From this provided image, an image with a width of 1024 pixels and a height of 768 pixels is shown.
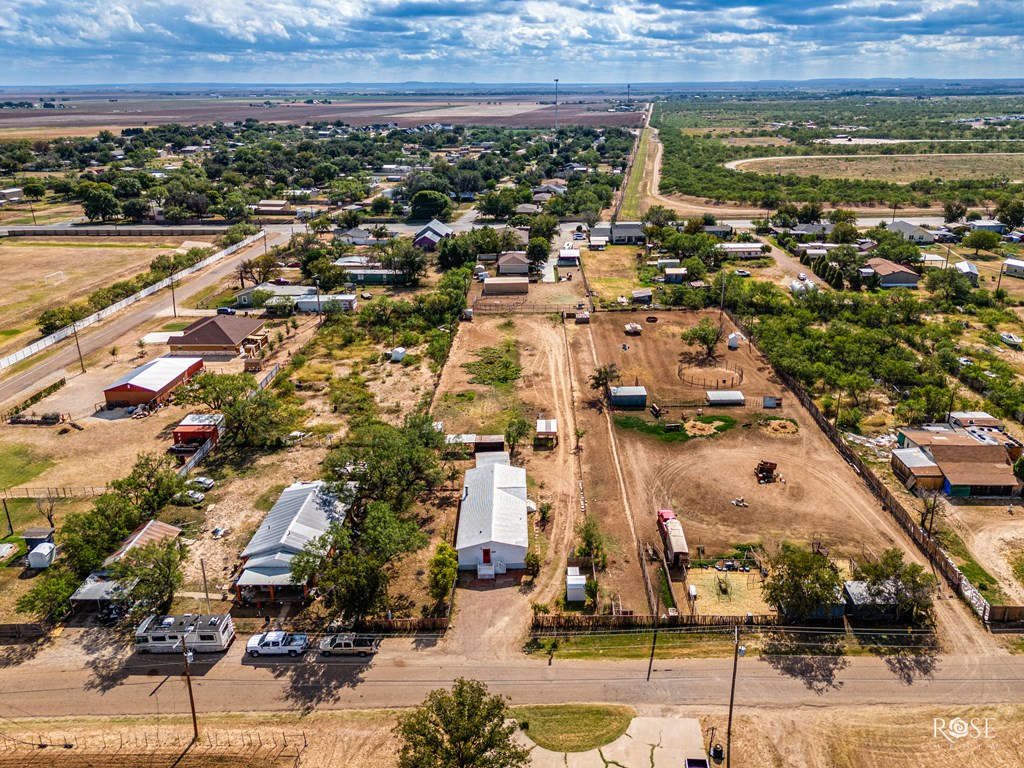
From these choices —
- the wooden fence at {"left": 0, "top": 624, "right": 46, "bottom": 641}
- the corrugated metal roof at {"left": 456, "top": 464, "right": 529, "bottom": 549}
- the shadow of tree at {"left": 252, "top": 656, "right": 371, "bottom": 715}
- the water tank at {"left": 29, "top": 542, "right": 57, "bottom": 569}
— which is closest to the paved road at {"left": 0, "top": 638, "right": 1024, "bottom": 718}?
the shadow of tree at {"left": 252, "top": 656, "right": 371, "bottom": 715}

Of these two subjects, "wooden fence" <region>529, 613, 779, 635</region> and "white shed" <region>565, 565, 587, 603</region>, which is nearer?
"wooden fence" <region>529, 613, 779, 635</region>

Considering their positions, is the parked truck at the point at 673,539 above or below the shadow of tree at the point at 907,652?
above

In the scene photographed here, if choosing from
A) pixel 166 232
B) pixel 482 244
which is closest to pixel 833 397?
pixel 482 244

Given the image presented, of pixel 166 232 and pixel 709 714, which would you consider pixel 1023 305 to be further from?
pixel 166 232

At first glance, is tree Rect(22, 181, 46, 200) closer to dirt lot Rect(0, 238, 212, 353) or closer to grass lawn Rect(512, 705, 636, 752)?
dirt lot Rect(0, 238, 212, 353)

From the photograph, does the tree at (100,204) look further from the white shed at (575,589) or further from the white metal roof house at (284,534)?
the white shed at (575,589)

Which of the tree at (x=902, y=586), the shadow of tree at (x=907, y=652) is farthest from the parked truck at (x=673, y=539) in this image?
the shadow of tree at (x=907, y=652)
